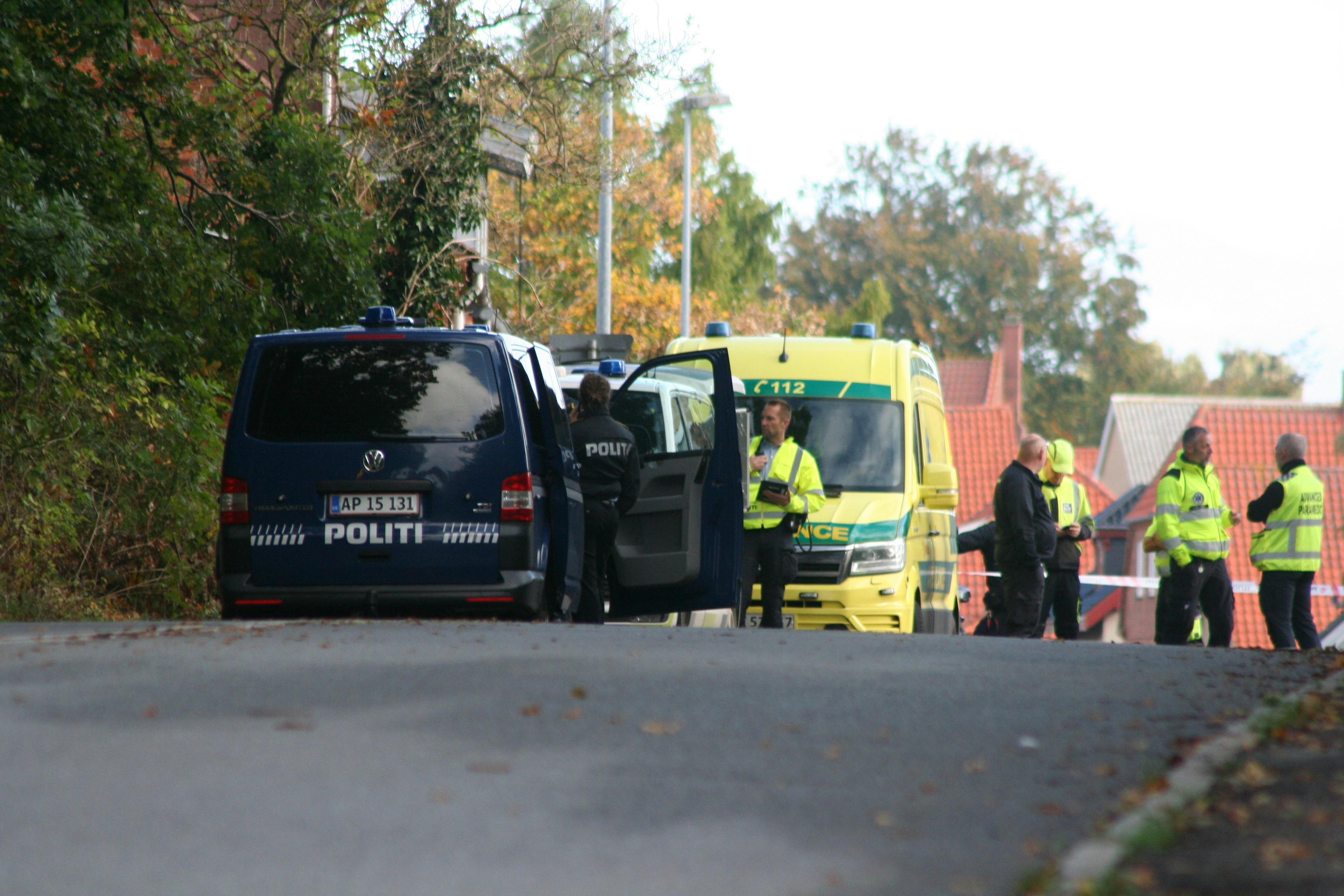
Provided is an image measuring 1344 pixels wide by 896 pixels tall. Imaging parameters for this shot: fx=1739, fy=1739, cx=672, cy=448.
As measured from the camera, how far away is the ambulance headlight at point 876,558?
1308 centimetres

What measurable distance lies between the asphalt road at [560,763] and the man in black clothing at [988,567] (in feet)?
26.5

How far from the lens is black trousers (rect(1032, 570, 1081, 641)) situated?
1430cm

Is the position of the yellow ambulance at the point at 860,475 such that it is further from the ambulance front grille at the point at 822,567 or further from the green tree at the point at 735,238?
the green tree at the point at 735,238

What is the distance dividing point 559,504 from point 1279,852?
6528 millimetres

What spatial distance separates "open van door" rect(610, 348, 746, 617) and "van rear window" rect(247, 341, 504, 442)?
4.73 ft

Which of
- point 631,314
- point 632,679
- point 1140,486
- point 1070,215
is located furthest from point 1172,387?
point 632,679

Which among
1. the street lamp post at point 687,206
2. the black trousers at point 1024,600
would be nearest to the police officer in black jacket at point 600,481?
the black trousers at point 1024,600

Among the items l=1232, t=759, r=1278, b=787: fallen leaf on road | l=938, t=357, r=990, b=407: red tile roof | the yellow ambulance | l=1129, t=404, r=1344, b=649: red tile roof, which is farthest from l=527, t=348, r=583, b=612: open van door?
l=938, t=357, r=990, b=407: red tile roof

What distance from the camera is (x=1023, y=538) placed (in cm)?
1328

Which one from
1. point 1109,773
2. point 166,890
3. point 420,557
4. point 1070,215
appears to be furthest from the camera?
point 1070,215

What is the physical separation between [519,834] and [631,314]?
40179 millimetres

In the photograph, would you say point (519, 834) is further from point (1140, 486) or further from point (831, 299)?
point (831, 299)

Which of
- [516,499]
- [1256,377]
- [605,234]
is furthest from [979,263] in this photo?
[516,499]

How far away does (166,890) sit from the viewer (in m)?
3.88
